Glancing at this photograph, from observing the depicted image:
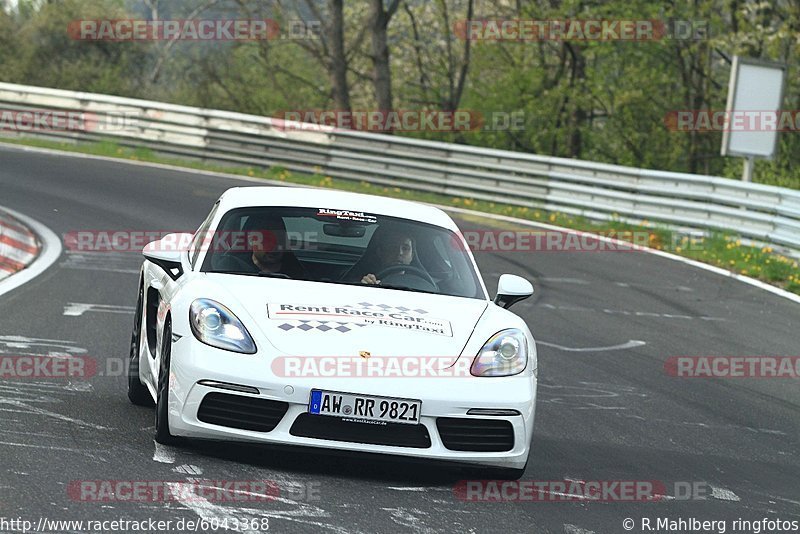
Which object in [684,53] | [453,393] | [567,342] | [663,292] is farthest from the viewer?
[684,53]

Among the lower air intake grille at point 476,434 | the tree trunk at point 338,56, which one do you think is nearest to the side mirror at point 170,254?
the lower air intake grille at point 476,434

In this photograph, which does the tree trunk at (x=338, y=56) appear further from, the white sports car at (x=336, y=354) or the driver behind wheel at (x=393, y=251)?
the white sports car at (x=336, y=354)

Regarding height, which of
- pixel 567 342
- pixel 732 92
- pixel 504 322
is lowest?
pixel 567 342

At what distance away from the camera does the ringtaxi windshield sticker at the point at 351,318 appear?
20.9ft

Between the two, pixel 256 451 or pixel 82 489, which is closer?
pixel 82 489

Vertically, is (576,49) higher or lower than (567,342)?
higher

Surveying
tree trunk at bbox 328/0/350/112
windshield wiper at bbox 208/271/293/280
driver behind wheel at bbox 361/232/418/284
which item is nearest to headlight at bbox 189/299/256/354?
windshield wiper at bbox 208/271/293/280

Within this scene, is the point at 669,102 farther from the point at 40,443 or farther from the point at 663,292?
the point at 40,443

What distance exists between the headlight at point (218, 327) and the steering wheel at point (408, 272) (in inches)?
48.6

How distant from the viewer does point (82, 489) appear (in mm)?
5488

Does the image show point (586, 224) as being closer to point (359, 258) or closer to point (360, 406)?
point (359, 258)

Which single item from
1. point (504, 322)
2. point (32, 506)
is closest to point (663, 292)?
point (504, 322)

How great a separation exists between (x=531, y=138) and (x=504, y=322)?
27.6 m

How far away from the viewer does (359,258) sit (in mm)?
7926
